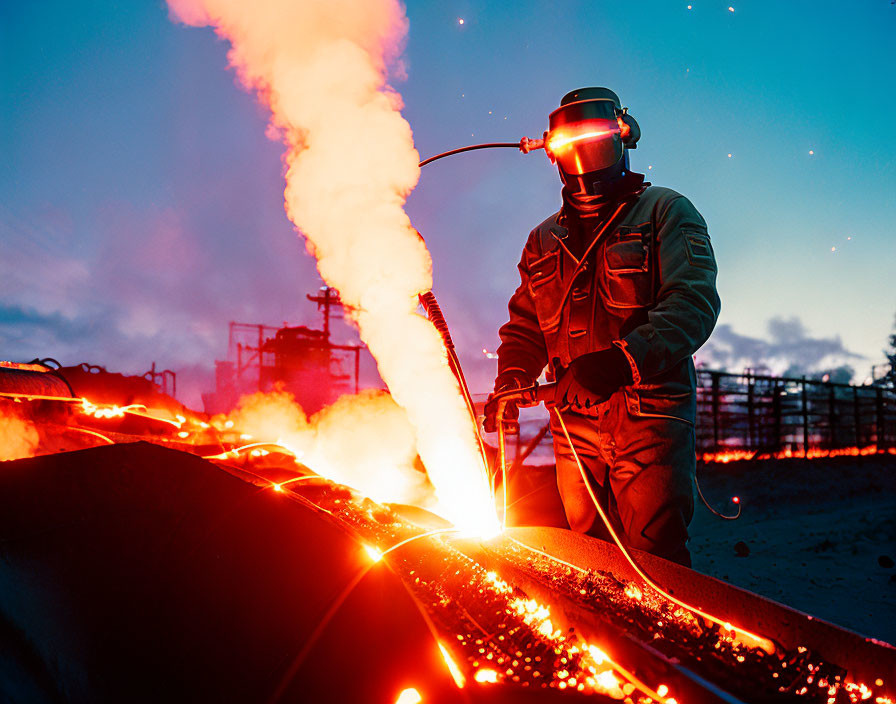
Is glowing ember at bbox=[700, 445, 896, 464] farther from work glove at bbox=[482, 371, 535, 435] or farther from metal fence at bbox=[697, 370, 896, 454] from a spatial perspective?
work glove at bbox=[482, 371, 535, 435]

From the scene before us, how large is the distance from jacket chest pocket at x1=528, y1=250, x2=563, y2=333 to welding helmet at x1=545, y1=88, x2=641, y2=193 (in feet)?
1.47

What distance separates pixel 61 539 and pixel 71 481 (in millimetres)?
276

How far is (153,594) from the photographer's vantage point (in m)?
1.61

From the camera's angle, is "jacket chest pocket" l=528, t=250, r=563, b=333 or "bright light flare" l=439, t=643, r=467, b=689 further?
"jacket chest pocket" l=528, t=250, r=563, b=333

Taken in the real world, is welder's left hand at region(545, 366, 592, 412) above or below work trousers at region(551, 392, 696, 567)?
above

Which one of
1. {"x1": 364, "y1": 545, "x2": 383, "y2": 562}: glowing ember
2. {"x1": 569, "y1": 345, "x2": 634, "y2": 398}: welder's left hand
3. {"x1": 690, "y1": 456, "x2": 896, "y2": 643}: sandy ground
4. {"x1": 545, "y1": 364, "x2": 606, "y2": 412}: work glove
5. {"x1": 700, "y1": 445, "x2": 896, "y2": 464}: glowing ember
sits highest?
{"x1": 569, "y1": 345, "x2": 634, "y2": 398}: welder's left hand

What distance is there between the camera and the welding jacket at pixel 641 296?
220cm

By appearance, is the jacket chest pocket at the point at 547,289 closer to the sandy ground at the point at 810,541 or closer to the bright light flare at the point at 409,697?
the bright light flare at the point at 409,697

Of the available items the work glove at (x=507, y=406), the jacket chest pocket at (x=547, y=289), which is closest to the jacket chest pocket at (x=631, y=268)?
the jacket chest pocket at (x=547, y=289)

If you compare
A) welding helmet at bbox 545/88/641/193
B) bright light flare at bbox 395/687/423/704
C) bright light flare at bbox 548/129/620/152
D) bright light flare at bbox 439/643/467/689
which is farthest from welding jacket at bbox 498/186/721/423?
bright light flare at bbox 395/687/423/704

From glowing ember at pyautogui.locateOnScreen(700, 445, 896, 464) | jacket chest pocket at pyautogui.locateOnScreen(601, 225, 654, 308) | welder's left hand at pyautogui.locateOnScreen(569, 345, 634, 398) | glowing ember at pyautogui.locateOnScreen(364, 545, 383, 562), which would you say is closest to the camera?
glowing ember at pyautogui.locateOnScreen(364, 545, 383, 562)

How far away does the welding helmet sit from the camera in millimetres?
2646

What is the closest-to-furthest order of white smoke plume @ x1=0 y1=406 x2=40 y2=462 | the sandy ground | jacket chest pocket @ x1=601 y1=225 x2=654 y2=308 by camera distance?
jacket chest pocket @ x1=601 y1=225 x2=654 y2=308
white smoke plume @ x1=0 y1=406 x2=40 y2=462
the sandy ground

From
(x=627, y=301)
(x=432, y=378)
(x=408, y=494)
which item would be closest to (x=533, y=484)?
(x=408, y=494)
